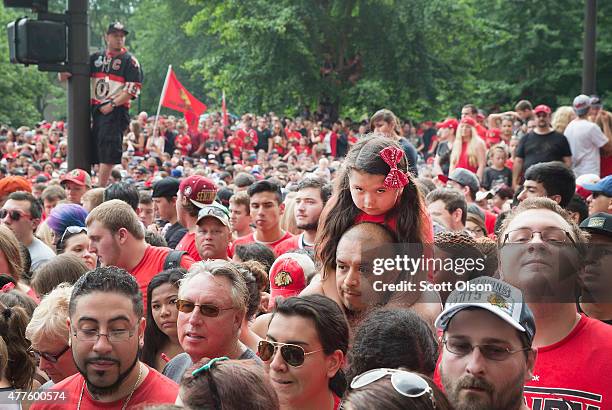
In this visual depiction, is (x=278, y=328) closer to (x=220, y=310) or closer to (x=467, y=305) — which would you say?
(x=220, y=310)

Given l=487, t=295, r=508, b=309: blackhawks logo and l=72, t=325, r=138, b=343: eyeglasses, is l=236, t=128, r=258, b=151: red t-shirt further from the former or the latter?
l=487, t=295, r=508, b=309: blackhawks logo

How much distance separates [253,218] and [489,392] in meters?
4.93

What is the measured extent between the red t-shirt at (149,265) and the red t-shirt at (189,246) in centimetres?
80

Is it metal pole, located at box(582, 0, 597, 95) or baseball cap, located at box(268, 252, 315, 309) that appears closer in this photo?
baseball cap, located at box(268, 252, 315, 309)

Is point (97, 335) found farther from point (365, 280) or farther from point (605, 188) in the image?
point (605, 188)

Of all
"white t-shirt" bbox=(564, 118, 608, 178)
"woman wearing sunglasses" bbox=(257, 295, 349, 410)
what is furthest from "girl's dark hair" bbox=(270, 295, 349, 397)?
"white t-shirt" bbox=(564, 118, 608, 178)

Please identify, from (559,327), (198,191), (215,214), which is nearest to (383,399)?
(559,327)

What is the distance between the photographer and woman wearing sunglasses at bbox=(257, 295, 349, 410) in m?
3.75

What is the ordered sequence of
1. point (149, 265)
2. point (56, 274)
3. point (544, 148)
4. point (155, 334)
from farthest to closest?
1. point (544, 148)
2. point (149, 265)
3. point (56, 274)
4. point (155, 334)

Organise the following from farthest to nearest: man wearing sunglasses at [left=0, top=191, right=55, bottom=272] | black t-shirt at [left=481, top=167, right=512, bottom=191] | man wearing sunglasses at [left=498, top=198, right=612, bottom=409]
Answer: black t-shirt at [left=481, top=167, right=512, bottom=191]
man wearing sunglasses at [left=0, top=191, right=55, bottom=272]
man wearing sunglasses at [left=498, top=198, right=612, bottom=409]

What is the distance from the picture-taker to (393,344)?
357 centimetres

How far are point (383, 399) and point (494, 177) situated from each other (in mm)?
9528

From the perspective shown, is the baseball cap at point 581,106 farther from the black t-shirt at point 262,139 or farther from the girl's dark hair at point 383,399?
the black t-shirt at point 262,139

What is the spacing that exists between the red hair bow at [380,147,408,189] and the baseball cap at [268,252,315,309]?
115 cm
